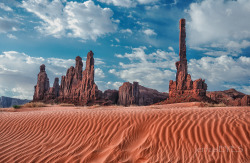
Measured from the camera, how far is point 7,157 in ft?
13.0

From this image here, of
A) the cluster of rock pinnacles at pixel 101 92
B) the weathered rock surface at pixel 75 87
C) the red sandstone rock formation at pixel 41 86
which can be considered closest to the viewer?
the cluster of rock pinnacles at pixel 101 92

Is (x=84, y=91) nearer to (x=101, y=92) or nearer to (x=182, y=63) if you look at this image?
(x=101, y=92)

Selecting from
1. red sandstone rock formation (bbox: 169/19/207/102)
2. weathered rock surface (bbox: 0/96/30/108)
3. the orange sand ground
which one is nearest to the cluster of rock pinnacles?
red sandstone rock formation (bbox: 169/19/207/102)

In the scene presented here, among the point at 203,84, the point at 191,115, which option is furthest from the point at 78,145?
the point at 203,84

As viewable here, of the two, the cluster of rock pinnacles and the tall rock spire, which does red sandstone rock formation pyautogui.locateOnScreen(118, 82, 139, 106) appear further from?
the tall rock spire

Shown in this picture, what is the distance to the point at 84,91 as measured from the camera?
38.0 meters

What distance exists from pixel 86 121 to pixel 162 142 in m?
3.05

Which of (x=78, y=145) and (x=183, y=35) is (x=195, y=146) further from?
(x=183, y=35)

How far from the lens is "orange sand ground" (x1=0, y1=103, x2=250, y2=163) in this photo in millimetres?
3828

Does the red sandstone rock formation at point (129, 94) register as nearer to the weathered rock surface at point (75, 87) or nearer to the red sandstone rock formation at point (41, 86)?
the weathered rock surface at point (75, 87)

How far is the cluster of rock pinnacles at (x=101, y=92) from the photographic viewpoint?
2755cm

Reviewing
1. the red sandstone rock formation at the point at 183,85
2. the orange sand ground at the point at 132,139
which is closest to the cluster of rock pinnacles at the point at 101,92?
the red sandstone rock formation at the point at 183,85

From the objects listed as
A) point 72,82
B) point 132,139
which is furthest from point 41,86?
point 132,139

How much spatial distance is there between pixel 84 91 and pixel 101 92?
20.6ft
